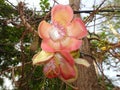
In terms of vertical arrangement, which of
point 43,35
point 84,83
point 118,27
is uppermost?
point 43,35

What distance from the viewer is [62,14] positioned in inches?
22.6

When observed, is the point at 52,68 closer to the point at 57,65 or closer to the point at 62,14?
the point at 57,65

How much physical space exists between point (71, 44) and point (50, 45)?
0.13ft

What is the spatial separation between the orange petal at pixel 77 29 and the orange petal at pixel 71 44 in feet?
0.04

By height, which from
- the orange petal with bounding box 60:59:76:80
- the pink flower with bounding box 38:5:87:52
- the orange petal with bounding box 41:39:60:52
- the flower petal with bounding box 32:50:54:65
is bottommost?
the orange petal with bounding box 60:59:76:80

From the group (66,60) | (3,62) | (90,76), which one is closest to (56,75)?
(66,60)

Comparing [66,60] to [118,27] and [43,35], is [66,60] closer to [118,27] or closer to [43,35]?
[43,35]

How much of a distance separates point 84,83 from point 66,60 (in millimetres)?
1480

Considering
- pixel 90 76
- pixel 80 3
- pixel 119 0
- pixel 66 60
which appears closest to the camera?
pixel 66 60

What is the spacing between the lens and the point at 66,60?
52 cm

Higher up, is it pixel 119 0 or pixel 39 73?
pixel 119 0

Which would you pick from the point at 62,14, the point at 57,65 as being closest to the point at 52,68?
the point at 57,65

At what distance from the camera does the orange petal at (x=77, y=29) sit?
21.4 inches

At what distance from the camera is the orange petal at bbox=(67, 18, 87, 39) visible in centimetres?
54
